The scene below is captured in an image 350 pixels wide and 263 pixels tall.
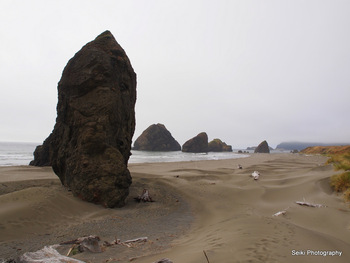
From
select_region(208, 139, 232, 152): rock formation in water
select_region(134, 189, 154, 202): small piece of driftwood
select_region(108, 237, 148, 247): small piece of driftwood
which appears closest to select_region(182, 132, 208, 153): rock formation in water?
select_region(208, 139, 232, 152): rock formation in water

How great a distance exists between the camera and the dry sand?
2318 millimetres

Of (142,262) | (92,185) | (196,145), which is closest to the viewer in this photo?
(142,262)

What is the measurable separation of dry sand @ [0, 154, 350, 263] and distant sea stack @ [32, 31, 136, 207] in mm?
564

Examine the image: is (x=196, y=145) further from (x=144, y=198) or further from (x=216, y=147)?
(x=144, y=198)

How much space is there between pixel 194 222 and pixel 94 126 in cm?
360

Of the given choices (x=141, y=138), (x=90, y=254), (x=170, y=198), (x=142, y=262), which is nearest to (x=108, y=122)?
(x=170, y=198)

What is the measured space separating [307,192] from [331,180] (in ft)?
3.22

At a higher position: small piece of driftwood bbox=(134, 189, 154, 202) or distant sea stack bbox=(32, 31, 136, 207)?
distant sea stack bbox=(32, 31, 136, 207)

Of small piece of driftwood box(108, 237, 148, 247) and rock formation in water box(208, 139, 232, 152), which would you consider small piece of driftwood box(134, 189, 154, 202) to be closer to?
small piece of driftwood box(108, 237, 148, 247)

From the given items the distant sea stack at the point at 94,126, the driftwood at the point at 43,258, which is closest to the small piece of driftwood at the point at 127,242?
the driftwood at the point at 43,258

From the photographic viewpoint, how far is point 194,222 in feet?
15.1

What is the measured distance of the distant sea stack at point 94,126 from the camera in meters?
5.08

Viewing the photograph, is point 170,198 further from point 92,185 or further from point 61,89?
point 61,89

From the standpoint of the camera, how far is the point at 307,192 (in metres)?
5.88
